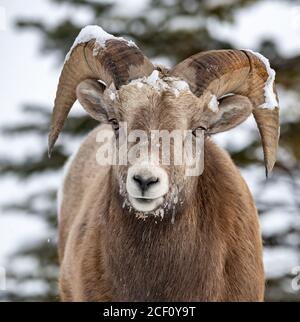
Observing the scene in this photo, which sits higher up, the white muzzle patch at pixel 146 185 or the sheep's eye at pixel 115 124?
the sheep's eye at pixel 115 124

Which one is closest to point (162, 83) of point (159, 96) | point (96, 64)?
point (159, 96)

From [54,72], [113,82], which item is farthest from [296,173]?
[113,82]

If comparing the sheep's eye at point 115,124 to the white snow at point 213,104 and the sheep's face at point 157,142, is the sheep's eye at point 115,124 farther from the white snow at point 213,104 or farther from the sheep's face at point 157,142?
the white snow at point 213,104

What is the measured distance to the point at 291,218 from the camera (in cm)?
1727

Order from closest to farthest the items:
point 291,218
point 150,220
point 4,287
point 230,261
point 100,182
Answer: point 150,220, point 230,261, point 100,182, point 291,218, point 4,287

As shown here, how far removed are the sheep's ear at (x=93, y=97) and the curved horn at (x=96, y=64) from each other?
0.08 metres

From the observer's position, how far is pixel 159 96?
22.0 ft

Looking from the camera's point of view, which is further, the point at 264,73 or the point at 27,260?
the point at 27,260

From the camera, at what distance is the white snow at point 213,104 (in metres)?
7.06

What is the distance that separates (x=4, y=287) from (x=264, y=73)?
40.6ft

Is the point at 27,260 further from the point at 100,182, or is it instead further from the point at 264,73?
the point at 264,73

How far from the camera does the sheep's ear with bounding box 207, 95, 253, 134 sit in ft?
23.9

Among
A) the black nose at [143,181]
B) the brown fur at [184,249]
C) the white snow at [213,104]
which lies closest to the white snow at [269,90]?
the white snow at [213,104]

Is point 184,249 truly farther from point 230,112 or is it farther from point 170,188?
point 230,112
